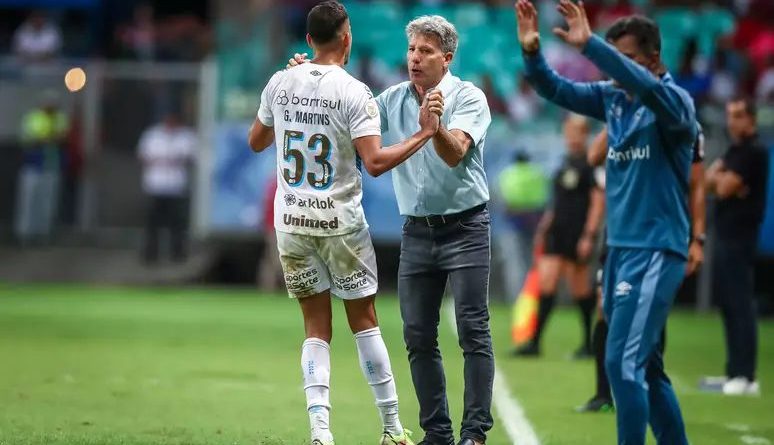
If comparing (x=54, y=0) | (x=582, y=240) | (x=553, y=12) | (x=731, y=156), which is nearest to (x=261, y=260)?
(x=553, y=12)

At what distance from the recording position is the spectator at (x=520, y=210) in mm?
22203

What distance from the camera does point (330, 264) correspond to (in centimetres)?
784

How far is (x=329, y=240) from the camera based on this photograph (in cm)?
775

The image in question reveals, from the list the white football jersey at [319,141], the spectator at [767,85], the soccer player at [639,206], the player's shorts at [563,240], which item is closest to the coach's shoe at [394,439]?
the white football jersey at [319,141]

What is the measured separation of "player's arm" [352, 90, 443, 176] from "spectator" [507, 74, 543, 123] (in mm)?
16118

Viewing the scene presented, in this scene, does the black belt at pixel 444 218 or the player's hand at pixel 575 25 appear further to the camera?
the black belt at pixel 444 218

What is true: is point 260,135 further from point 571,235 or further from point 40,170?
point 40,170

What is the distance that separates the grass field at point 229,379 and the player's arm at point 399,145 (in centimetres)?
204

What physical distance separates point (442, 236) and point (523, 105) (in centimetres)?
1571

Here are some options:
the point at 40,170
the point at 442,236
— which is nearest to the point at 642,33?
the point at 442,236

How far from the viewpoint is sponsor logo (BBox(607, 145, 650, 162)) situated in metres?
7.23

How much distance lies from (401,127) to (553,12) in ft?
52.7

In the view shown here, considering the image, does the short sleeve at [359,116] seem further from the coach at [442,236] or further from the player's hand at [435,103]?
the coach at [442,236]

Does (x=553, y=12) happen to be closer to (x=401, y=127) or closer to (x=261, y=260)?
(x=261, y=260)
